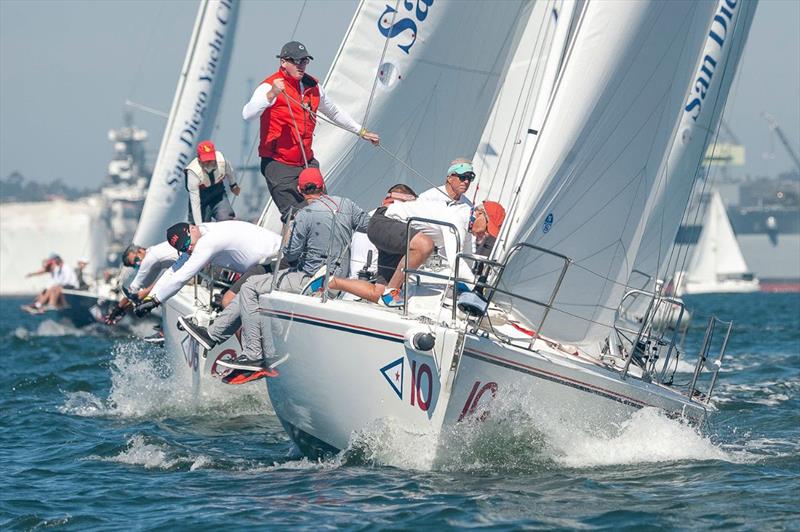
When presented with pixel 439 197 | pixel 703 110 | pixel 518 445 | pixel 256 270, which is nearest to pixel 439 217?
pixel 439 197

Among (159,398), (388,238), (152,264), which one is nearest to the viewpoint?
(388,238)

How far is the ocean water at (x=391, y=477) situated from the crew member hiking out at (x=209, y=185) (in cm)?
176

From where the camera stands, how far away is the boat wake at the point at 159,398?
11.1 m

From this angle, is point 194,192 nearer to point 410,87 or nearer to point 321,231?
point 410,87

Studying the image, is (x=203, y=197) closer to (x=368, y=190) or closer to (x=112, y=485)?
(x=368, y=190)

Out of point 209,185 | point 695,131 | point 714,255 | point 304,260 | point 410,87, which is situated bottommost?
point 304,260

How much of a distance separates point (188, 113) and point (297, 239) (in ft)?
35.5

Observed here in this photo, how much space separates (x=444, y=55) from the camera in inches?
467

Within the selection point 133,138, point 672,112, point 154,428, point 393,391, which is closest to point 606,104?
point 672,112

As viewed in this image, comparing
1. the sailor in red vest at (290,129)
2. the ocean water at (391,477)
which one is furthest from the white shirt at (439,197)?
the ocean water at (391,477)

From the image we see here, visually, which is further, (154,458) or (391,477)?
(154,458)

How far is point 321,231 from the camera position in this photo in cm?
841

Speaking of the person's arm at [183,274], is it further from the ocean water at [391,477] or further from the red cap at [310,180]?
the ocean water at [391,477]

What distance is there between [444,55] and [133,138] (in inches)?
3494
